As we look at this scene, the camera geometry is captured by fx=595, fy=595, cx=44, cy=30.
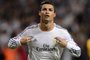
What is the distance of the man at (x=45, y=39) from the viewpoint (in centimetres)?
1067

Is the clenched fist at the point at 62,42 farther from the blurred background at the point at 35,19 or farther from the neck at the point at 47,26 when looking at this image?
the blurred background at the point at 35,19

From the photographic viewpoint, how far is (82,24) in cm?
1738

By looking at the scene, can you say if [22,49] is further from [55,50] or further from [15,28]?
[55,50]

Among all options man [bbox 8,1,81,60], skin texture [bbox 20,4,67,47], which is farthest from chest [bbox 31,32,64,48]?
skin texture [bbox 20,4,67,47]

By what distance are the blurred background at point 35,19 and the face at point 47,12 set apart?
15.1ft

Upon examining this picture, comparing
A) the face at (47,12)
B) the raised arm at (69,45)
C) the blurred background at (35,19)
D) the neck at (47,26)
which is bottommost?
the blurred background at (35,19)

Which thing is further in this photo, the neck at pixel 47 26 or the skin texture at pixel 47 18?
the neck at pixel 47 26

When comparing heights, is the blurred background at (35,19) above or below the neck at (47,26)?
below

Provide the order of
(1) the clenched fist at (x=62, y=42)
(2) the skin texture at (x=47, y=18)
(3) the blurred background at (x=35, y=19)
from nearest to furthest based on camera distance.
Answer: (1) the clenched fist at (x=62, y=42) < (2) the skin texture at (x=47, y=18) < (3) the blurred background at (x=35, y=19)

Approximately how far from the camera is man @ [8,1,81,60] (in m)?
10.7

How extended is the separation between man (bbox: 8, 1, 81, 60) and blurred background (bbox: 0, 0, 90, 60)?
4.39m

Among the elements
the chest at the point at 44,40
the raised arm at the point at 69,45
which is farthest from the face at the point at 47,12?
the raised arm at the point at 69,45

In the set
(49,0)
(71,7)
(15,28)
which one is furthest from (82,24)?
(49,0)

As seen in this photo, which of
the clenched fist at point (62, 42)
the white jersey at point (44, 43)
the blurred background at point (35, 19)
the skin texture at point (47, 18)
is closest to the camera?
the clenched fist at point (62, 42)
